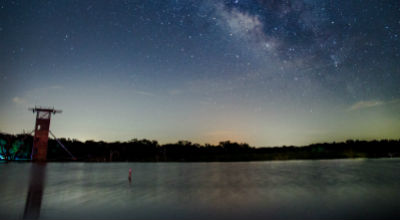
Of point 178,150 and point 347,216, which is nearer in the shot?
point 347,216

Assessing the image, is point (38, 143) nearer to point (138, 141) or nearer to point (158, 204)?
point (158, 204)

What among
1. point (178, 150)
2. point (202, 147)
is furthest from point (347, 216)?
point (202, 147)

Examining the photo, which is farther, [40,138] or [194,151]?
[194,151]

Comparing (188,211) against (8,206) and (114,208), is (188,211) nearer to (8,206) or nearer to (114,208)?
(114,208)

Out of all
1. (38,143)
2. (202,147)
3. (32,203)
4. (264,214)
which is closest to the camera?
(264,214)

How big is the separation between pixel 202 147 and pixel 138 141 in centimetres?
4656

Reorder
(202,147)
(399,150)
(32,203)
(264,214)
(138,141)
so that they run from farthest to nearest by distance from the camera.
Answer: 1. (399,150)
2. (202,147)
3. (138,141)
4. (32,203)
5. (264,214)

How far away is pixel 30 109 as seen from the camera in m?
67.7

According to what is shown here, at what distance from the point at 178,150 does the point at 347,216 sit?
6368 inches

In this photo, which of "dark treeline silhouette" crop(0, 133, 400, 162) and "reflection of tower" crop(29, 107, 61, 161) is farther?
"dark treeline silhouette" crop(0, 133, 400, 162)

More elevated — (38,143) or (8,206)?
(38,143)

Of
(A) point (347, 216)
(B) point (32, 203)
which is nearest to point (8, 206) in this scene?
(B) point (32, 203)

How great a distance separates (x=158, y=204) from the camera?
450 inches

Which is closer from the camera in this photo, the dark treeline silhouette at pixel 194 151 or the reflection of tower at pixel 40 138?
the reflection of tower at pixel 40 138
